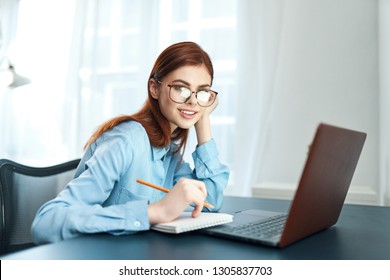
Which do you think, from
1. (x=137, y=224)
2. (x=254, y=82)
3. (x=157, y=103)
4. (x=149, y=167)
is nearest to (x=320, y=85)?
(x=254, y=82)

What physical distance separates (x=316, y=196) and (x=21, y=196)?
36.6 inches

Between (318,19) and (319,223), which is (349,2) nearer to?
(318,19)

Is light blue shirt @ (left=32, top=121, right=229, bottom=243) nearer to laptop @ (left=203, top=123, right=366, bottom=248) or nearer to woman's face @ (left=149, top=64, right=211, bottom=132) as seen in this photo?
woman's face @ (left=149, top=64, right=211, bottom=132)

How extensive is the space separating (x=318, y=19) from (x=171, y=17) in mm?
979

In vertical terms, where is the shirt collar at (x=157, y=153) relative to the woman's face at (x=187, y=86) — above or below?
below

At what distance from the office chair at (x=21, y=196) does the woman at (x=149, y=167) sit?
24cm

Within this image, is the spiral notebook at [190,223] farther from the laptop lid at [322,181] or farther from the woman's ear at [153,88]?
the woman's ear at [153,88]

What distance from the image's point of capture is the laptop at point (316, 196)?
1.82ft

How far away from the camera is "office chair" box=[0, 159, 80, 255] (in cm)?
101

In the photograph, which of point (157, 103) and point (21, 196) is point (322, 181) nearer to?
point (157, 103)

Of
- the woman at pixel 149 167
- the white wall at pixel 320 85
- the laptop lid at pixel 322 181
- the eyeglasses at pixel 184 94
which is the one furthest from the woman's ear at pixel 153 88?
the white wall at pixel 320 85

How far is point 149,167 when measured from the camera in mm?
992

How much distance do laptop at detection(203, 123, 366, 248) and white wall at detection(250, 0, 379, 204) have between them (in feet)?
3.63

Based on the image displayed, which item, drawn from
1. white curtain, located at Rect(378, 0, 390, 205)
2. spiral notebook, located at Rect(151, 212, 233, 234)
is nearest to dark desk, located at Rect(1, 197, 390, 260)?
spiral notebook, located at Rect(151, 212, 233, 234)
